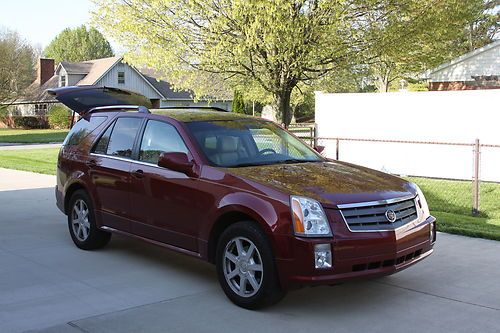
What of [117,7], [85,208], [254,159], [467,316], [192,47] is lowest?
[467,316]

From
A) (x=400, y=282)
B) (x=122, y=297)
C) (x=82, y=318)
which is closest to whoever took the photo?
(x=82, y=318)

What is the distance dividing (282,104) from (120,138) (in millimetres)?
9329

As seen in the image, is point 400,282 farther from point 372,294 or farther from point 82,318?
point 82,318

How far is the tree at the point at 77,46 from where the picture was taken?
286 ft

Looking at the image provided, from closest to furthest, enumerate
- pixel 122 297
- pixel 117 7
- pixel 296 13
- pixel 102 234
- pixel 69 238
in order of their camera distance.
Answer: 1. pixel 122 297
2. pixel 102 234
3. pixel 69 238
4. pixel 296 13
5. pixel 117 7

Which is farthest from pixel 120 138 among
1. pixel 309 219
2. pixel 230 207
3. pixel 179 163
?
pixel 309 219

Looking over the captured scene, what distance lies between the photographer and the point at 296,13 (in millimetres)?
13344

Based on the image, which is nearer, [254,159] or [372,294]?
[372,294]

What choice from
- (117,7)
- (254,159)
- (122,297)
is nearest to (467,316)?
(254,159)

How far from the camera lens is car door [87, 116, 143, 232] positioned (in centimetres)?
648

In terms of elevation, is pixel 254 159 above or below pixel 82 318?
above

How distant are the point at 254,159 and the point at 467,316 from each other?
2.46m

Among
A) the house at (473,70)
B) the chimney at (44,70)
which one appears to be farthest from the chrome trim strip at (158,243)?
the chimney at (44,70)

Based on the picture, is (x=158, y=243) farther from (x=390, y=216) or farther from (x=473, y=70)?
(x=473, y=70)
